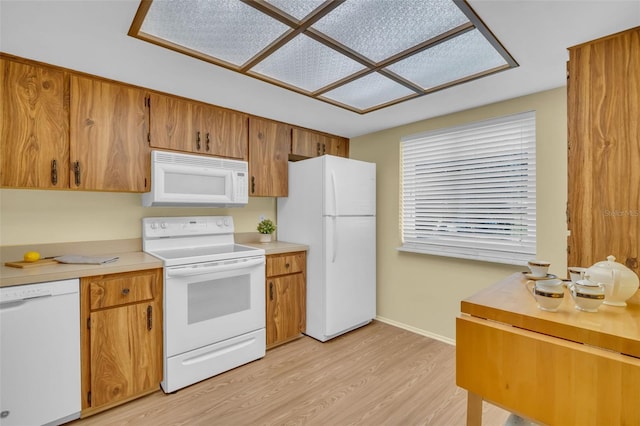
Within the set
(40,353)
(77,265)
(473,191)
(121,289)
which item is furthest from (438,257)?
(40,353)

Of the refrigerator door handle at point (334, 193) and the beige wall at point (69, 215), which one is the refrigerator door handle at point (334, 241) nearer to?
the refrigerator door handle at point (334, 193)

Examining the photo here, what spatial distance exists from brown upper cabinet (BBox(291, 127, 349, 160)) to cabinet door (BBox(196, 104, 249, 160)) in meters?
0.63

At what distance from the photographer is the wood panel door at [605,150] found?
1.47 metres

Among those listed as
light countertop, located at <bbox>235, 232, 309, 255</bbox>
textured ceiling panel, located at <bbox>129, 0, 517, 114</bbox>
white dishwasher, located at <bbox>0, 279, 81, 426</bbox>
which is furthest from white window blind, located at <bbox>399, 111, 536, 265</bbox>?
white dishwasher, located at <bbox>0, 279, 81, 426</bbox>

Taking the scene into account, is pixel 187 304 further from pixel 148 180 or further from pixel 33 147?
pixel 33 147

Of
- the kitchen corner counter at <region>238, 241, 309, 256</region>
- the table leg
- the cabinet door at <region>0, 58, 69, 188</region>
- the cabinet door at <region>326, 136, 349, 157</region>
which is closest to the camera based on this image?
the table leg

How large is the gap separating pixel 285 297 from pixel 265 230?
75cm

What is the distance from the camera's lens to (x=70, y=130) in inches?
81.1

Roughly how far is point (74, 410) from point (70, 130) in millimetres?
1820

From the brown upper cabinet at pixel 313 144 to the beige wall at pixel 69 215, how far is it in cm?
139

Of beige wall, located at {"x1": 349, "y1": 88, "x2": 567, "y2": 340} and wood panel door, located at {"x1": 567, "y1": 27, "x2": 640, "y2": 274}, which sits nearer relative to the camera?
wood panel door, located at {"x1": 567, "y1": 27, "x2": 640, "y2": 274}

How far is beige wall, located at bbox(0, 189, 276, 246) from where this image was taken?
208cm

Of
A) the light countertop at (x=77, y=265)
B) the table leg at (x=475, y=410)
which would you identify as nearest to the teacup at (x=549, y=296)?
the table leg at (x=475, y=410)

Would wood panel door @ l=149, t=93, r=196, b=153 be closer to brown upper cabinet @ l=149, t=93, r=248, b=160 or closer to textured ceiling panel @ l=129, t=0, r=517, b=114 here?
brown upper cabinet @ l=149, t=93, r=248, b=160
